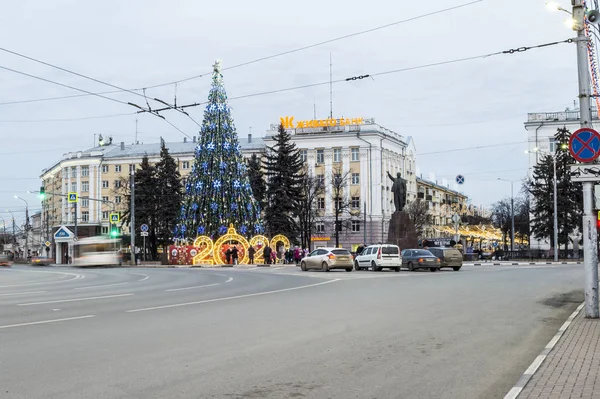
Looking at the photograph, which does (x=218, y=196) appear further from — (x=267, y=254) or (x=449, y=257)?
(x=449, y=257)

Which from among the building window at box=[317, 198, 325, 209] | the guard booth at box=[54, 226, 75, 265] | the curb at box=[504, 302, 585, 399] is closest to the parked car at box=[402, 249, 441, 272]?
the curb at box=[504, 302, 585, 399]

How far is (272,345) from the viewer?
10.4 m

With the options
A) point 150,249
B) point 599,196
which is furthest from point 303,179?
point 599,196

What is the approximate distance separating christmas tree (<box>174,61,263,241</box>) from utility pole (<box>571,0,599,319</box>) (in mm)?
38206

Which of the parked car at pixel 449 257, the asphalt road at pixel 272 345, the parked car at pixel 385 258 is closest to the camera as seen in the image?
the asphalt road at pixel 272 345

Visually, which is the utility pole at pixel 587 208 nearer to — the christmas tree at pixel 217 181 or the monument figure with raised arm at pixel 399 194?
the monument figure with raised arm at pixel 399 194

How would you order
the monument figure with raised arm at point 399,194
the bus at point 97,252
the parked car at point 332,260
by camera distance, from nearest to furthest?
1. the parked car at point 332,260
2. the monument figure with raised arm at point 399,194
3. the bus at point 97,252

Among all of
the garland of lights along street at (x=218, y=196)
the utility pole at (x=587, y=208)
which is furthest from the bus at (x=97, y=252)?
the utility pole at (x=587, y=208)

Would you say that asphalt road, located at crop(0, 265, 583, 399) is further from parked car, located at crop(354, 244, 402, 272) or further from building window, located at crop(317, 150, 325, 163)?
building window, located at crop(317, 150, 325, 163)

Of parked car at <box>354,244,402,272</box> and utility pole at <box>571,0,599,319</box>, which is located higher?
utility pole at <box>571,0,599,319</box>

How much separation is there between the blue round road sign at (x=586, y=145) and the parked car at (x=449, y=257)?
27.9 metres

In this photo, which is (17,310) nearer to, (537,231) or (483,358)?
(483,358)

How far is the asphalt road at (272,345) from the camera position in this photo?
7.46 m

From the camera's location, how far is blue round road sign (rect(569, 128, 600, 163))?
13617mm
